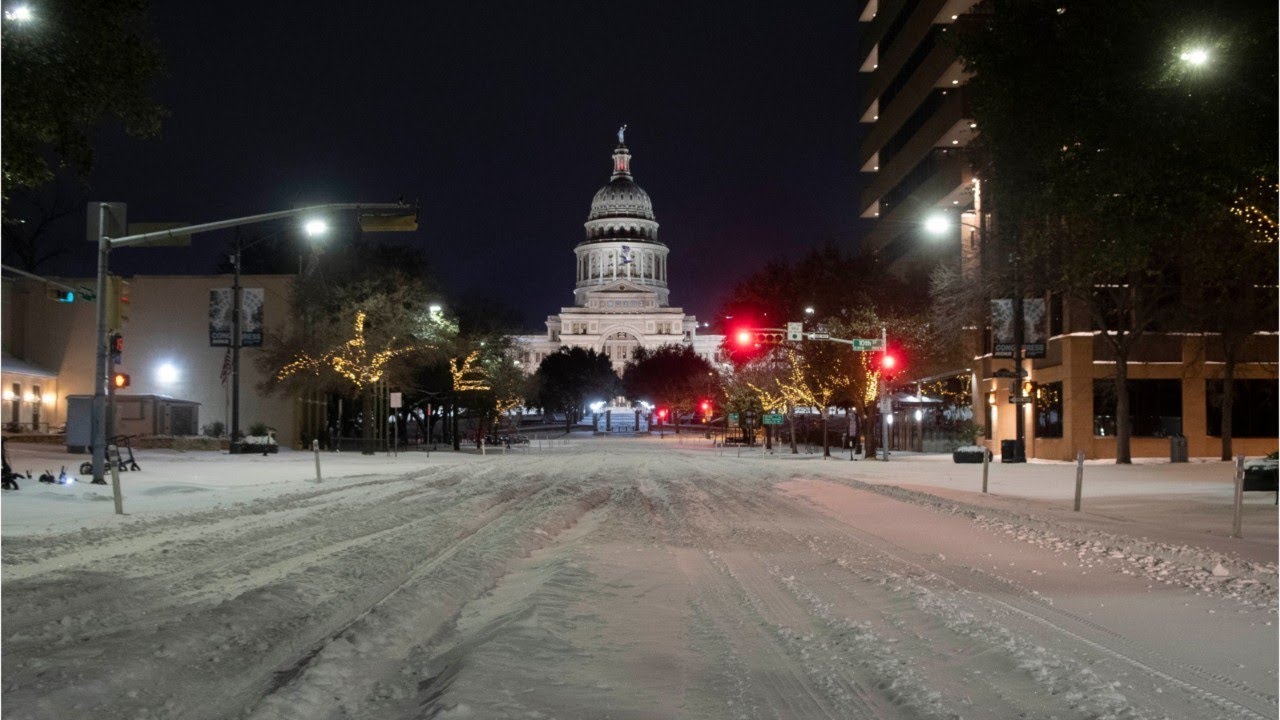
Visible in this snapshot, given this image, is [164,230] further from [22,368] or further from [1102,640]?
[22,368]

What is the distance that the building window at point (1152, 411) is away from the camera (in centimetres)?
4475

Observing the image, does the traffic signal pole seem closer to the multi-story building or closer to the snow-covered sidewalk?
the snow-covered sidewalk

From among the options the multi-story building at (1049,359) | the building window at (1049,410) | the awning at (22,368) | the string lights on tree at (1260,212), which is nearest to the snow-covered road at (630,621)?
the string lights on tree at (1260,212)

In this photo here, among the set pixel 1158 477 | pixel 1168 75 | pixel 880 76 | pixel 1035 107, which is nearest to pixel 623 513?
pixel 1035 107

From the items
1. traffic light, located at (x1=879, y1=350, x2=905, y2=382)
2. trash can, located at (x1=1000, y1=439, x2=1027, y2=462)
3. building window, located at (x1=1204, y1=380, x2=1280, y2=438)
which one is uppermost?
traffic light, located at (x1=879, y1=350, x2=905, y2=382)

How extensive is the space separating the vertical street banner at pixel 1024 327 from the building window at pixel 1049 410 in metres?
5.71

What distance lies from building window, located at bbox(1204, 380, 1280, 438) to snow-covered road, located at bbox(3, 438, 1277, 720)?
31191mm

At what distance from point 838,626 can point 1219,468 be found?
104ft

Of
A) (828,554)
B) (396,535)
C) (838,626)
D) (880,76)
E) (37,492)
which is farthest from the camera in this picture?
(880,76)

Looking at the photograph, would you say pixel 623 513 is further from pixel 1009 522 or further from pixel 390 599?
pixel 390 599

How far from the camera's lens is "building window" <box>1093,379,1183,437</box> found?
4475 cm

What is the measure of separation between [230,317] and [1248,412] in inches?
1528

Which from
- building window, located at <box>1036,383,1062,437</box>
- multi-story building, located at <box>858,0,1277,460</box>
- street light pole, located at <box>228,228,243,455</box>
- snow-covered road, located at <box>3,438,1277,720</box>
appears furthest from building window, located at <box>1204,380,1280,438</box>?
street light pole, located at <box>228,228,243,455</box>

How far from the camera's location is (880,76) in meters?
80.9
